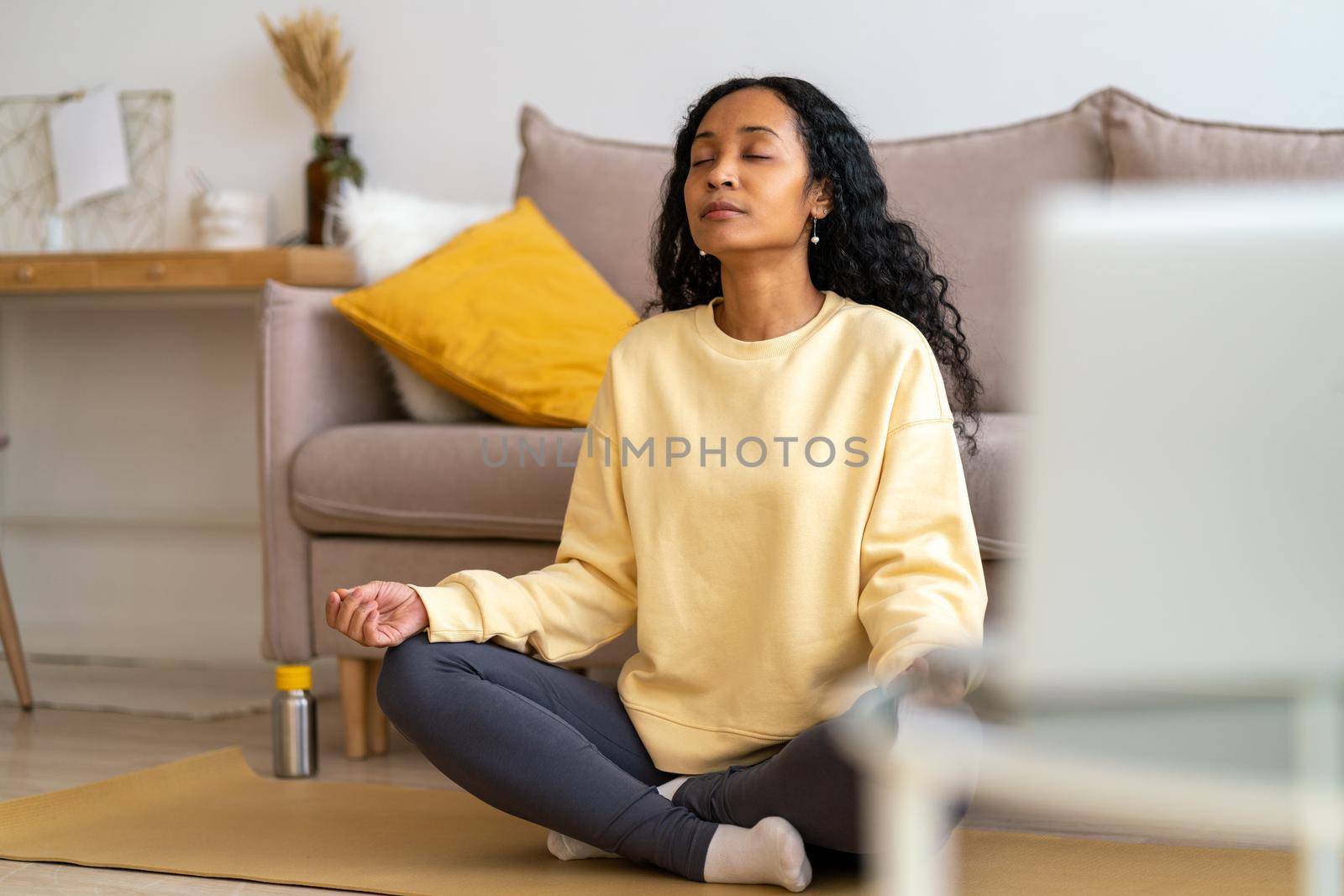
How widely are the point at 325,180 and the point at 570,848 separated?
179cm

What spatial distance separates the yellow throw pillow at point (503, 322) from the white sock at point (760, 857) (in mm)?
838

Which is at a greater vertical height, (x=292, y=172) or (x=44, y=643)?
(x=292, y=172)

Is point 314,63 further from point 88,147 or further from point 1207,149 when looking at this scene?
point 1207,149

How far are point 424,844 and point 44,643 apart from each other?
1.91m

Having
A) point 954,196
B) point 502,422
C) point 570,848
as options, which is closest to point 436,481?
point 502,422

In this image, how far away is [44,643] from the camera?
306cm

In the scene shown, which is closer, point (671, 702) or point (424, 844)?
point (671, 702)

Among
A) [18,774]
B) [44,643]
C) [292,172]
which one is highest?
[292,172]

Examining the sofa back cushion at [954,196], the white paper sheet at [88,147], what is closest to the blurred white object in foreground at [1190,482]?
the sofa back cushion at [954,196]

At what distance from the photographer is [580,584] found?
1450mm

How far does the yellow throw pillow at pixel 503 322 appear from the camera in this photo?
6.64 ft

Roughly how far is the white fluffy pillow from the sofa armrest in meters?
0.09

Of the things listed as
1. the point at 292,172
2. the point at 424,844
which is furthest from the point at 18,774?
the point at 292,172

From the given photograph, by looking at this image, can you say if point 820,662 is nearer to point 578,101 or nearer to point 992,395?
point 992,395
